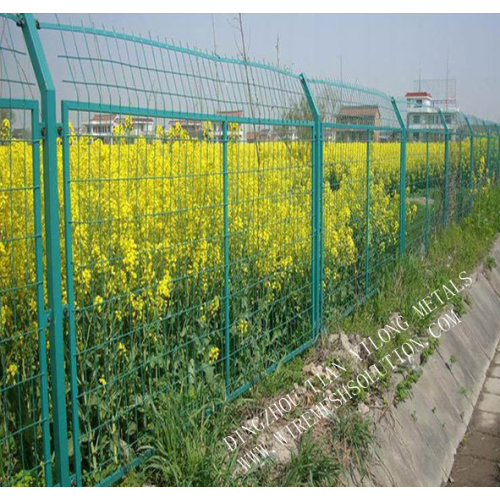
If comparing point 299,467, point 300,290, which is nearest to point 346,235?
point 300,290

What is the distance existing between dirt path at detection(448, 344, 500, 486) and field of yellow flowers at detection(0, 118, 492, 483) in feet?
5.25

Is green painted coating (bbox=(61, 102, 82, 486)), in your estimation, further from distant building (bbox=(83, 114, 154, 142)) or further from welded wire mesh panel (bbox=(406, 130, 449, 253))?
welded wire mesh panel (bbox=(406, 130, 449, 253))

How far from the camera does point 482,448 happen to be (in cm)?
589

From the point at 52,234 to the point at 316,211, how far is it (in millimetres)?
3218

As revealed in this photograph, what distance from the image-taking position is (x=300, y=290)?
582cm

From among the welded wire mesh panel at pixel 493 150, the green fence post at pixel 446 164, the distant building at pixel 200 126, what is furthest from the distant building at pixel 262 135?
the welded wire mesh panel at pixel 493 150

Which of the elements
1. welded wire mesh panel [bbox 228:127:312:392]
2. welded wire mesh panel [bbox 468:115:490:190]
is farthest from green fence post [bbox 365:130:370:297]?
welded wire mesh panel [bbox 468:115:490:190]

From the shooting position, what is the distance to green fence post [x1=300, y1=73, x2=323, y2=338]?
596 cm

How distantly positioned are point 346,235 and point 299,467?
3.16 meters

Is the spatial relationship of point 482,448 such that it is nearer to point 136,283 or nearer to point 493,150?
→ point 136,283

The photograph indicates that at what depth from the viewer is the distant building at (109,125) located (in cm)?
357

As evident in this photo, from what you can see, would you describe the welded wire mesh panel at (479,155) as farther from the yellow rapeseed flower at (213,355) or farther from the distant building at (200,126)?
the yellow rapeseed flower at (213,355)

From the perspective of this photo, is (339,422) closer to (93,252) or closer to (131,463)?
(131,463)

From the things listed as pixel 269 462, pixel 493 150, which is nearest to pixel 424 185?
pixel 269 462
